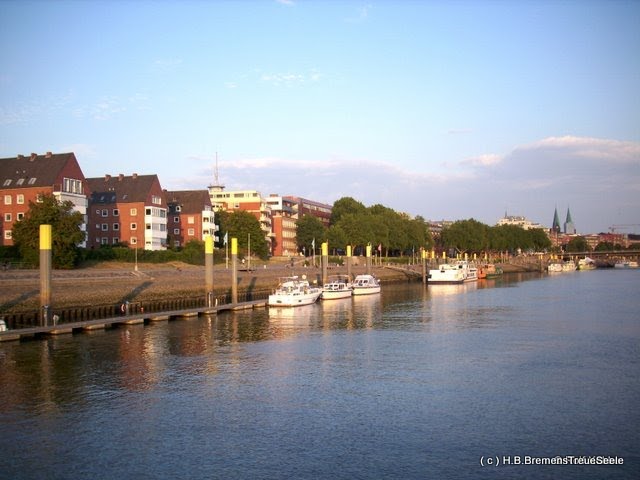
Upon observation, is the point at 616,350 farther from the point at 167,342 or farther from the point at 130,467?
the point at 130,467

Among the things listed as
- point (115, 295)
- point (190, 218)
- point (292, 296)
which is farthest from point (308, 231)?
point (115, 295)

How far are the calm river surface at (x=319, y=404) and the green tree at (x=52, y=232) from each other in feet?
103

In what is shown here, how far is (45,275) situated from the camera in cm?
5294

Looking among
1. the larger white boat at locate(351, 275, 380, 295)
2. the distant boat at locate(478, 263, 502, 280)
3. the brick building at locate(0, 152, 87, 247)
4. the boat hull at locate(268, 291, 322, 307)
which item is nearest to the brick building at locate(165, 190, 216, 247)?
the brick building at locate(0, 152, 87, 247)

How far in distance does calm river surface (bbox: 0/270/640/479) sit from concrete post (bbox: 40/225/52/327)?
405cm

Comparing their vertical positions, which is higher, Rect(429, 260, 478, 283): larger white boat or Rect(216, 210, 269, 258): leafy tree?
Rect(216, 210, 269, 258): leafy tree

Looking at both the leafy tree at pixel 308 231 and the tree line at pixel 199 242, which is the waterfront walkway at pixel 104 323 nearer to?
the tree line at pixel 199 242

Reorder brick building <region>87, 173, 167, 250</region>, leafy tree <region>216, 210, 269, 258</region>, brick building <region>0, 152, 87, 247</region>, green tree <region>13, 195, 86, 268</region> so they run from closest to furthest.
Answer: green tree <region>13, 195, 86, 268</region> < brick building <region>0, 152, 87, 247</region> < brick building <region>87, 173, 167, 250</region> < leafy tree <region>216, 210, 269, 258</region>

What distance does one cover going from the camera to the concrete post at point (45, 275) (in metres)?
53.0

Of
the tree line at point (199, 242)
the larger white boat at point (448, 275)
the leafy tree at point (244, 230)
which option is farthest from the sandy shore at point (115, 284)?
the larger white boat at point (448, 275)

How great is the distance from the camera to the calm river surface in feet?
77.8

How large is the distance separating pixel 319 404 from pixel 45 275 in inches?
1215

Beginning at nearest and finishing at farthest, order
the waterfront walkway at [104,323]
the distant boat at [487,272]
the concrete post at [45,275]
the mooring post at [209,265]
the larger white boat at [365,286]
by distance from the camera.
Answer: the waterfront walkway at [104,323] → the concrete post at [45,275] → the mooring post at [209,265] → the larger white boat at [365,286] → the distant boat at [487,272]

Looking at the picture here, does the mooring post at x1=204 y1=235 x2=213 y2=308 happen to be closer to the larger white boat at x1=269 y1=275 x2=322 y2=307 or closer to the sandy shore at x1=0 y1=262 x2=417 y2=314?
the larger white boat at x1=269 y1=275 x2=322 y2=307
